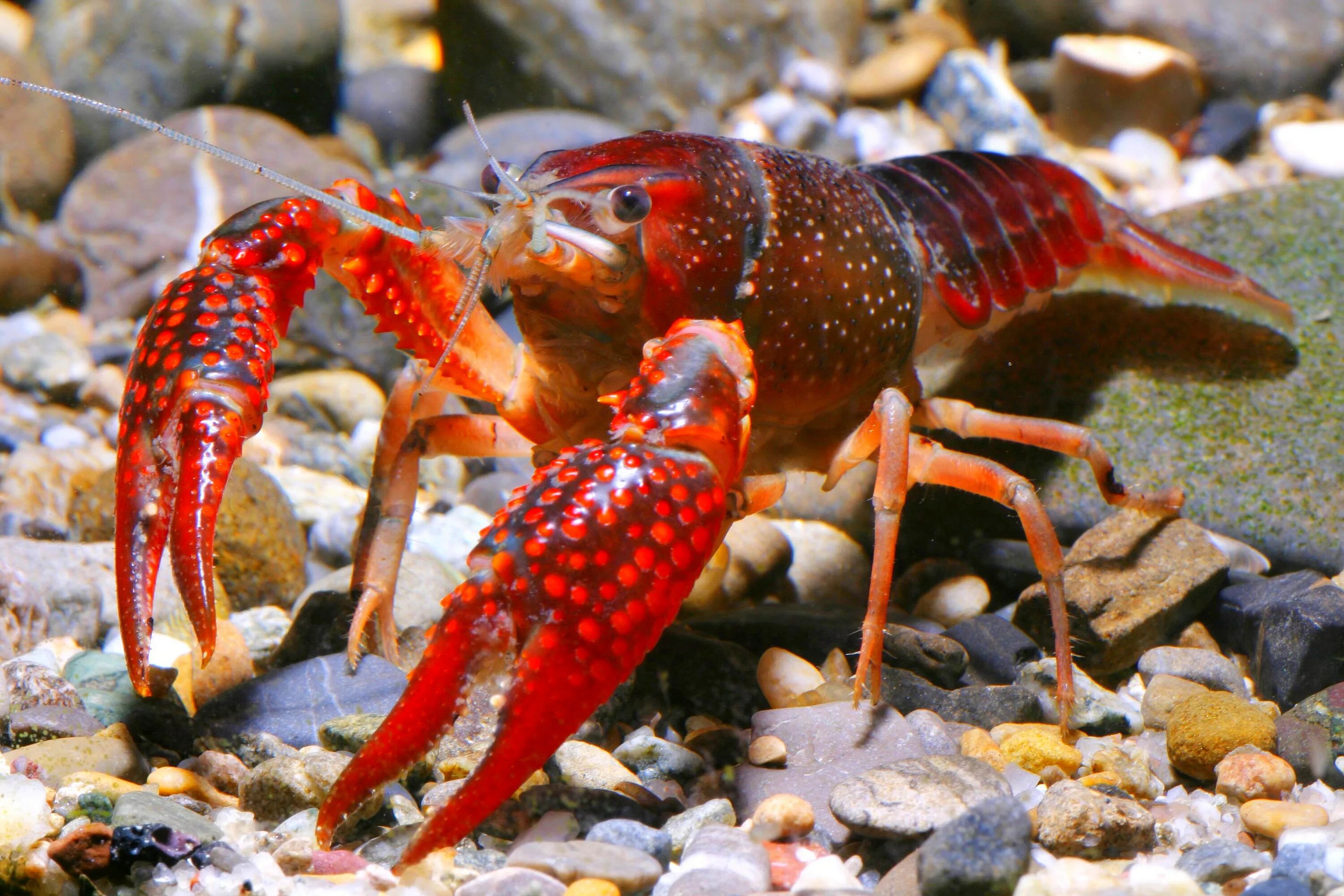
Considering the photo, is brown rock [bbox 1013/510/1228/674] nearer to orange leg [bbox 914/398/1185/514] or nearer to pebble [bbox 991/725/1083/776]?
orange leg [bbox 914/398/1185/514]

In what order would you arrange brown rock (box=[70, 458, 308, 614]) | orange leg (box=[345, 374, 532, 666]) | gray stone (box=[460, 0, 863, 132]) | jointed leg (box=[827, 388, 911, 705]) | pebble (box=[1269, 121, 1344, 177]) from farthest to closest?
gray stone (box=[460, 0, 863, 132]) < pebble (box=[1269, 121, 1344, 177]) < brown rock (box=[70, 458, 308, 614]) < orange leg (box=[345, 374, 532, 666]) < jointed leg (box=[827, 388, 911, 705])

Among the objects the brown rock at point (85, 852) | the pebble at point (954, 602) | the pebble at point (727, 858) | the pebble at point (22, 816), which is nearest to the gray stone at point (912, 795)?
the pebble at point (727, 858)

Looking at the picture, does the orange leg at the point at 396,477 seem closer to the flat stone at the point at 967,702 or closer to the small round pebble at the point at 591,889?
the small round pebble at the point at 591,889

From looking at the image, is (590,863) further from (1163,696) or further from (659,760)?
(1163,696)

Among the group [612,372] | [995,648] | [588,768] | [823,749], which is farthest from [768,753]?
[612,372]

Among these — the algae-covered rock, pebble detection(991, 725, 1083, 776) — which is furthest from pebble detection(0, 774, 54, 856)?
the algae-covered rock

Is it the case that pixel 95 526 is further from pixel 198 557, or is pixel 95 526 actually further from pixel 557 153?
pixel 557 153
